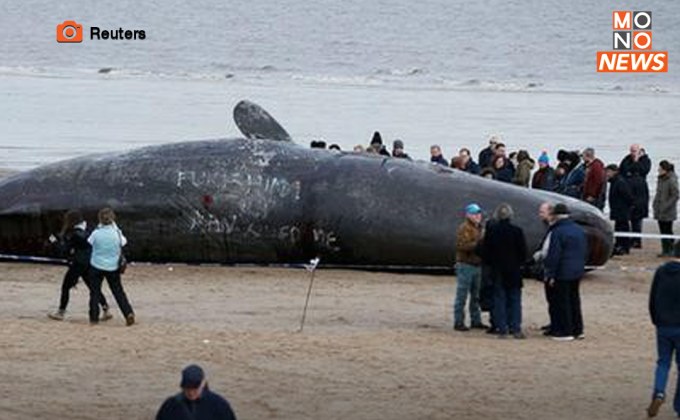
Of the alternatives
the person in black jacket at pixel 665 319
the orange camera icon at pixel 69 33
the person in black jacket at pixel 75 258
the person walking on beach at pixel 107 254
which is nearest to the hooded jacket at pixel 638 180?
the person in black jacket at pixel 75 258

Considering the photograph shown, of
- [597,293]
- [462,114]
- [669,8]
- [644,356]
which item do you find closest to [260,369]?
[644,356]

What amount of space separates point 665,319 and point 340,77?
82762 mm

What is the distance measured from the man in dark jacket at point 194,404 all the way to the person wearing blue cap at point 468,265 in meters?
9.13

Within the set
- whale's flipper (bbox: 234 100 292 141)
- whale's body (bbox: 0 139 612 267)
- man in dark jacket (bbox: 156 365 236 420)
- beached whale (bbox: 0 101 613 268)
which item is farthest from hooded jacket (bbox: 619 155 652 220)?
man in dark jacket (bbox: 156 365 236 420)

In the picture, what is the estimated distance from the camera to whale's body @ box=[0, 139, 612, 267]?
87.5 ft

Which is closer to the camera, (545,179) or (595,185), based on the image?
(595,185)

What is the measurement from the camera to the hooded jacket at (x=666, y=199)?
3033 cm

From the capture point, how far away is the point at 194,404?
13094 millimetres

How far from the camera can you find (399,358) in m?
20.1

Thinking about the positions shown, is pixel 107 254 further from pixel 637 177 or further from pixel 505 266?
pixel 637 177

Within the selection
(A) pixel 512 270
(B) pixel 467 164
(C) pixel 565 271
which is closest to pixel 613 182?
(B) pixel 467 164

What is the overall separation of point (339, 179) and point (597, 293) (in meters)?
4.37

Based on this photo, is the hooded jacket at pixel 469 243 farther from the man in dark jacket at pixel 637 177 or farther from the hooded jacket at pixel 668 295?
the man in dark jacket at pixel 637 177

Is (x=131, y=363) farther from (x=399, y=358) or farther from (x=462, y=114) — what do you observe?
(x=462, y=114)
